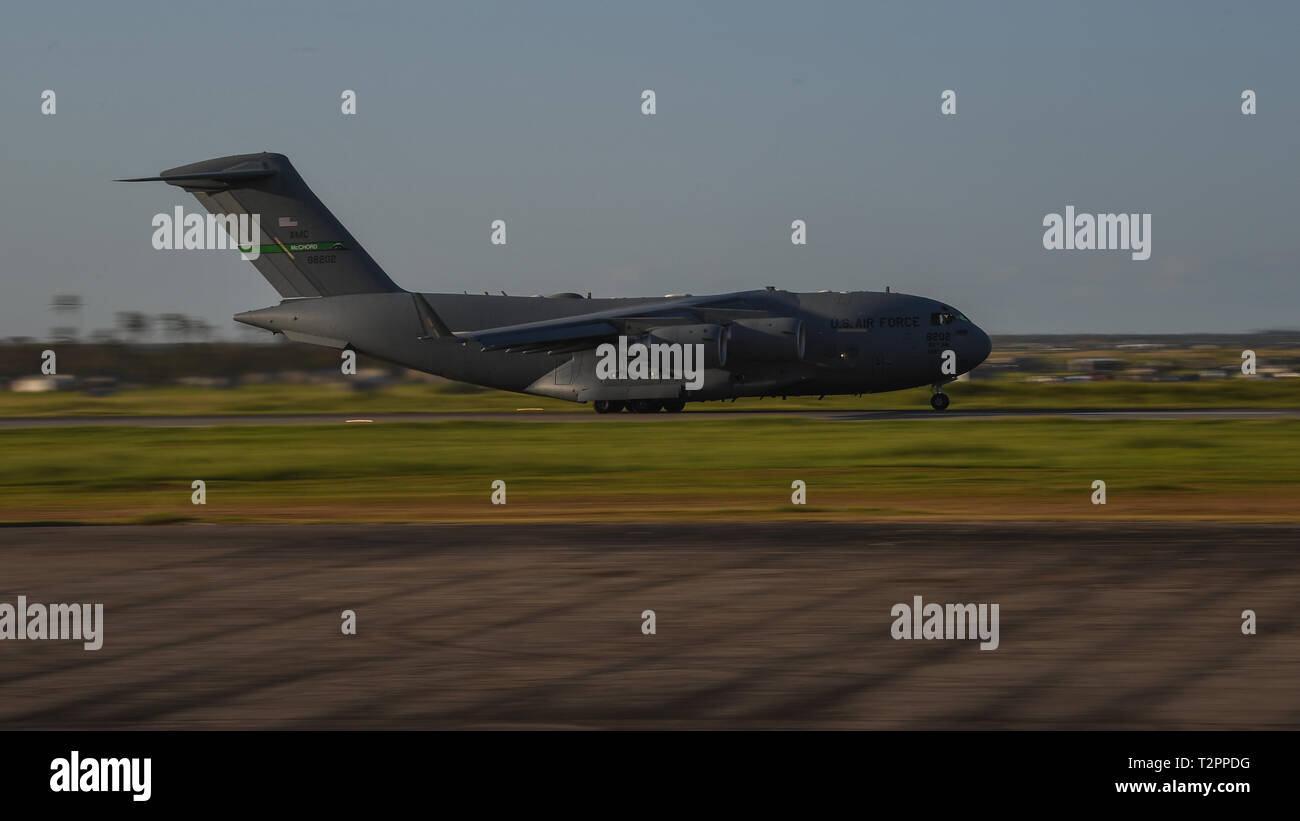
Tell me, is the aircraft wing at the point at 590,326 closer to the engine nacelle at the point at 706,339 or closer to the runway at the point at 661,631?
the engine nacelle at the point at 706,339

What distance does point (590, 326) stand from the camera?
44.9 m

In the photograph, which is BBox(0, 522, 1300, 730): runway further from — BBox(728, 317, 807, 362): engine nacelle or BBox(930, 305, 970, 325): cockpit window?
BBox(930, 305, 970, 325): cockpit window

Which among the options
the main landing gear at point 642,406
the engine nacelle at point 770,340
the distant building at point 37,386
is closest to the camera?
the engine nacelle at point 770,340

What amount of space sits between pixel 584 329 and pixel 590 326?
24cm

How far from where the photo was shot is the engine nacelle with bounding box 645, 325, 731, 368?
44688 mm

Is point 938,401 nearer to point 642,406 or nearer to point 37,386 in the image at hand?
point 642,406

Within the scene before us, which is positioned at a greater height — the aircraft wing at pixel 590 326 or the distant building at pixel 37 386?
the aircraft wing at pixel 590 326

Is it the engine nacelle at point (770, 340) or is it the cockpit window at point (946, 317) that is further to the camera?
the cockpit window at point (946, 317)

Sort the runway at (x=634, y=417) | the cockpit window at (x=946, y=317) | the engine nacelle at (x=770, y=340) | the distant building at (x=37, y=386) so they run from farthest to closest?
1. the distant building at (x=37, y=386)
2. the cockpit window at (x=946, y=317)
3. the engine nacelle at (x=770, y=340)
4. the runway at (x=634, y=417)

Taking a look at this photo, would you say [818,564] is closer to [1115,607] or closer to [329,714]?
[1115,607]

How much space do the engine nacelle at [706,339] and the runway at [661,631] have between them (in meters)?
25.6

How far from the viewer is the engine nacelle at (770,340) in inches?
1770

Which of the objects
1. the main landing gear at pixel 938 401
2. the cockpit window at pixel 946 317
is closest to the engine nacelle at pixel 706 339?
the cockpit window at pixel 946 317
